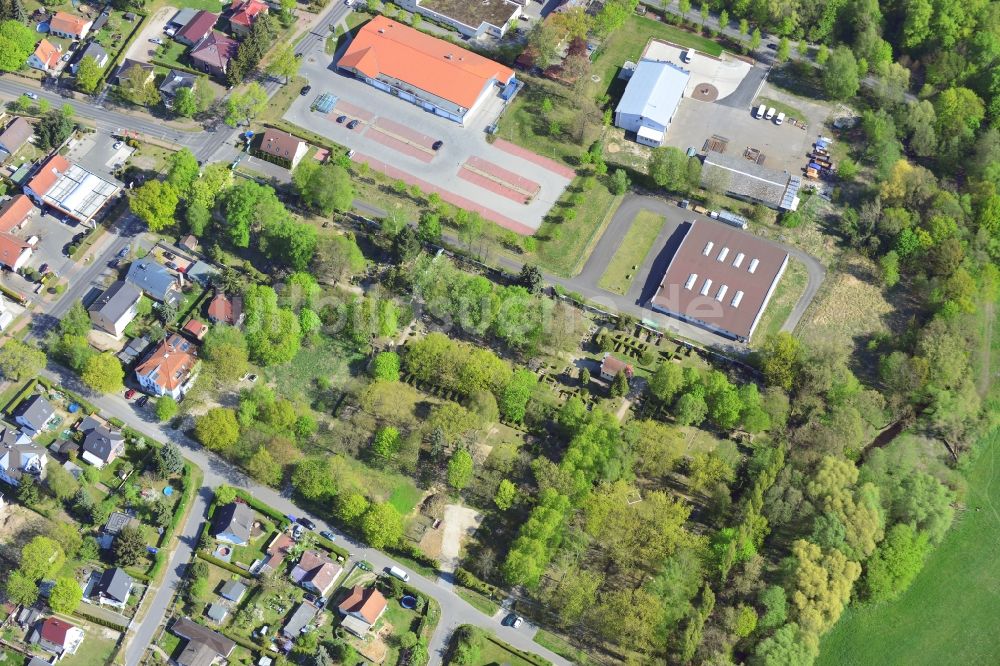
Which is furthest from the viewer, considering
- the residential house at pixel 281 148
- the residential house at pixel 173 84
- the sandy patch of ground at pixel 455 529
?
the residential house at pixel 173 84

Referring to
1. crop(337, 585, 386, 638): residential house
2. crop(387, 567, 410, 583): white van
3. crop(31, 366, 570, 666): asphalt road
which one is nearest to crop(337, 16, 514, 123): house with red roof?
crop(31, 366, 570, 666): asphalt road

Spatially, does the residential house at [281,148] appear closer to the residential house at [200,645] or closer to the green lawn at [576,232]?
the green lawn at [576,232]

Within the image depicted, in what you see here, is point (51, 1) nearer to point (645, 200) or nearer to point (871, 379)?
point (645, 200)

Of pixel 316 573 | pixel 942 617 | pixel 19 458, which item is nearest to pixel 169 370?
pixel 19 458

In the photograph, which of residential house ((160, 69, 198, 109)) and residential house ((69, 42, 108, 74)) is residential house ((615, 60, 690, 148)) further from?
residential house ((69, 42, 108, 74))

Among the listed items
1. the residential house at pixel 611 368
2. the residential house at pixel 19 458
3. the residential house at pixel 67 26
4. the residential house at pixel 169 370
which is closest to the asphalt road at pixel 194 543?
the residential house at pixel 169 370

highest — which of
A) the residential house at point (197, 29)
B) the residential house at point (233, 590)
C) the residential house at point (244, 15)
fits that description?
the residential house at point (244, 15)

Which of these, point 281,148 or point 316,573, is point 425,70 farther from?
point 316,573
